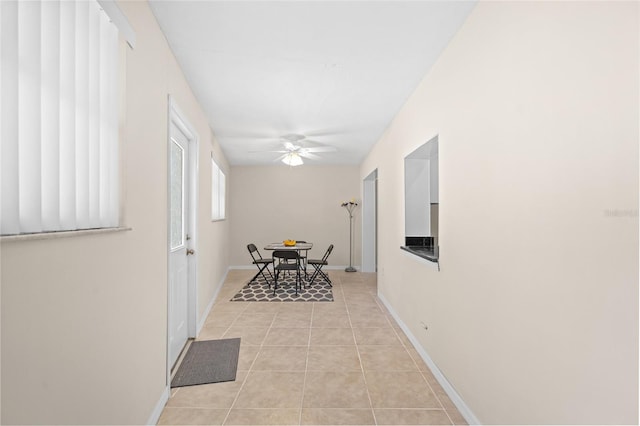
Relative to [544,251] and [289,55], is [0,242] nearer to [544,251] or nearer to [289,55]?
[544,251]

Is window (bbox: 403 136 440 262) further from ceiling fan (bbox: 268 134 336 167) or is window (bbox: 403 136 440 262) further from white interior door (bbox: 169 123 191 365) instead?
white interior door (bbox: 169 123 191 365)

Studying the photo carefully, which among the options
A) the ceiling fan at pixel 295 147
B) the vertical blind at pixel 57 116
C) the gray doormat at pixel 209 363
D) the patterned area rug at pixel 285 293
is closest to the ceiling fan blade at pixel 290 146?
the ceiling fan at pixel 295 147

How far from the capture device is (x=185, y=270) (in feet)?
11.3

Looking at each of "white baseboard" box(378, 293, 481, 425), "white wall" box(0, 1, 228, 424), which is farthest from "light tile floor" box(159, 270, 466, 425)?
"white wall" box(0, 1, 228, 424)

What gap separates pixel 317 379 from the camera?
8.43ft

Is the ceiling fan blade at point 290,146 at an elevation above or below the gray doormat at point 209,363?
above

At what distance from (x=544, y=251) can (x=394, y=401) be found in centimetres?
157

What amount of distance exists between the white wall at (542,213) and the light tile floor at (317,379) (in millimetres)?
414

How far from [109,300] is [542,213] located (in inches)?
79.7

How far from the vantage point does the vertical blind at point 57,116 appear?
913 millimetres

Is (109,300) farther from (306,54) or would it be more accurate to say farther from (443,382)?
(443,382)

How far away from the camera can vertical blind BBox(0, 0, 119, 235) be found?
91 cm

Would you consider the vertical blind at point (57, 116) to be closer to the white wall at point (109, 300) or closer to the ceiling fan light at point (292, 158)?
the white wall at point (109, 300)

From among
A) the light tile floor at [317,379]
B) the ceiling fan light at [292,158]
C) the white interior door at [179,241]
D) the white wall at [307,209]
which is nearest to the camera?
the light tile floor at [317,379]
